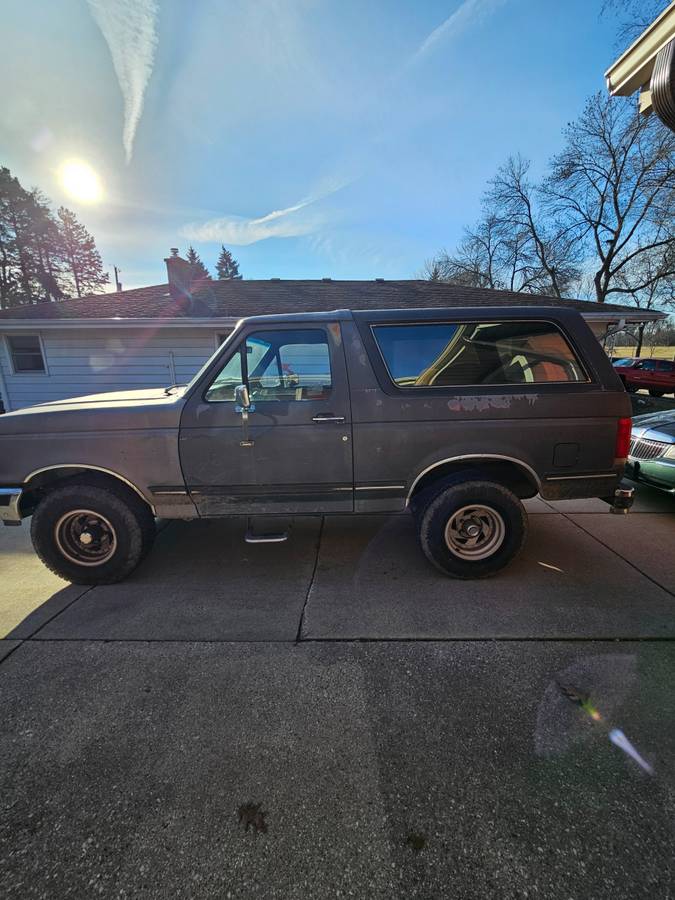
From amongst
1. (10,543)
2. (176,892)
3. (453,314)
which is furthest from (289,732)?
(10,543)

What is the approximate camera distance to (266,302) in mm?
10750

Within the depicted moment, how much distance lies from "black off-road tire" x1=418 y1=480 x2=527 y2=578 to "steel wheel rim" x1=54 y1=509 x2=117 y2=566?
2.61m

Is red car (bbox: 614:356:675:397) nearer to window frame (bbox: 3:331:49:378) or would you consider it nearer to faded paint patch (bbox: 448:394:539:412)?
faded paint patch (bbox: 448:394:539:412)

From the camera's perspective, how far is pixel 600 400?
9.74 feet

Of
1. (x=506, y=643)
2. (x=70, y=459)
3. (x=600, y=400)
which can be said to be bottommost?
(x=506, y=643)

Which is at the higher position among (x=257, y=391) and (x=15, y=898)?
(x=257, y=391)

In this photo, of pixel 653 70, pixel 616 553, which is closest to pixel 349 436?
pixel 616 553

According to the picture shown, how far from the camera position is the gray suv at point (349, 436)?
2.97 meters

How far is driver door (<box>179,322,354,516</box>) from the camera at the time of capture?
9.76ft

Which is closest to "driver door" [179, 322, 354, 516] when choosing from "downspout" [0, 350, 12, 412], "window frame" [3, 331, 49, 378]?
"window frame" [3, 331, 49, 378]

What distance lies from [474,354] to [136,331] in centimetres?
985

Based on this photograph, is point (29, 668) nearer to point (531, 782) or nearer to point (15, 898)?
point (15, 898)

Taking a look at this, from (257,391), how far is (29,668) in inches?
91.6

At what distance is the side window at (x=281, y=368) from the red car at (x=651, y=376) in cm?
2091
